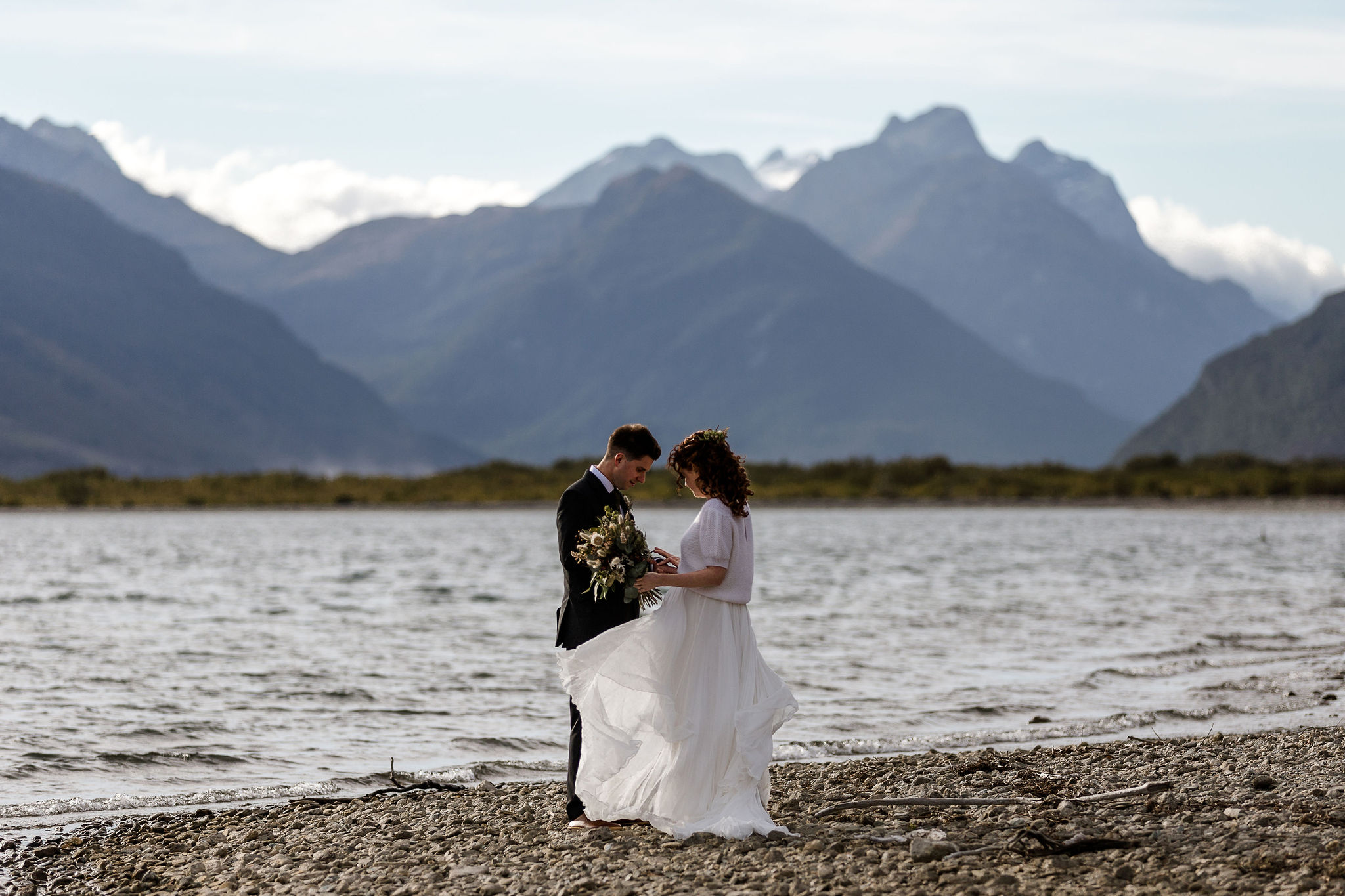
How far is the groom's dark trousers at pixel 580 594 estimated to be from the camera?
913 cm

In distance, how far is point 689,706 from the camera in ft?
29.8

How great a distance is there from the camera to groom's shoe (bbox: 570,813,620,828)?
30.6 feet

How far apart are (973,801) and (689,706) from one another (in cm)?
218

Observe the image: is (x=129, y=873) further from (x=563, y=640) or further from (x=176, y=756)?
(x=176, y=756)

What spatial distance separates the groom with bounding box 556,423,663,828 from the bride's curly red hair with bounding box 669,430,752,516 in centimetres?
24

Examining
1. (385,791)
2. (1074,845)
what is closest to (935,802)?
(1074,845)

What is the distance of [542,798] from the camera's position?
10.8 meters

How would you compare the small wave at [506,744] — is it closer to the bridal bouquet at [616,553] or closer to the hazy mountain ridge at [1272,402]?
the bridal bouquet at [616,553]

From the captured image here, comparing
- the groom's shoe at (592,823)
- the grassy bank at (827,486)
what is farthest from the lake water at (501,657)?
the grassy bank at (827,486)

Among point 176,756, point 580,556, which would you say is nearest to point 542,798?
point 580,556

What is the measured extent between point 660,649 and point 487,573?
31.1 m

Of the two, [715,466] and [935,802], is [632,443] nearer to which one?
[715,466]

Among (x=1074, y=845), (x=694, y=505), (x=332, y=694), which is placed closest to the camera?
(x=1074, y=845)

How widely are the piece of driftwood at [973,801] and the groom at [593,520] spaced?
170 centimetres
